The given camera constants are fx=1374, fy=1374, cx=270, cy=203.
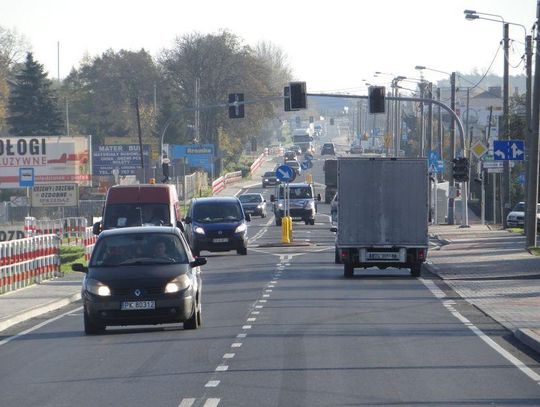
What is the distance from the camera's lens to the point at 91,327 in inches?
825

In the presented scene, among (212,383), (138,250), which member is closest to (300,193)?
(138,250)

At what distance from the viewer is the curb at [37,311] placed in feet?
76.7

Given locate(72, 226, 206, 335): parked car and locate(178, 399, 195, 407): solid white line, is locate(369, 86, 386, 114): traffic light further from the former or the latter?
locate(178, 399, 195, 407): solid white line

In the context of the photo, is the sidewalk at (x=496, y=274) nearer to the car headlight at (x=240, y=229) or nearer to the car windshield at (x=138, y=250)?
the car windshield at (x=138, y=250)

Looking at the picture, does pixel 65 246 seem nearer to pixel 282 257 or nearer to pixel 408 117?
Result: pixel 282 257

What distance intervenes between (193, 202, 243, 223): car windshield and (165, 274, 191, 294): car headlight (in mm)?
24570

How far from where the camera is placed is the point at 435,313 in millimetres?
24094

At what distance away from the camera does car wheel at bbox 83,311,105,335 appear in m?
20.8

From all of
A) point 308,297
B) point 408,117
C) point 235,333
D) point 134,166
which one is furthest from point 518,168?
point 408,117

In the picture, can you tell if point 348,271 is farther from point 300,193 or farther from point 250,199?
point 250,199

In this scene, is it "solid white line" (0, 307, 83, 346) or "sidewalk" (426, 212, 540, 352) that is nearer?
"solid white line" (0, 307, 83, 346)

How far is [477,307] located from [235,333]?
264 inches

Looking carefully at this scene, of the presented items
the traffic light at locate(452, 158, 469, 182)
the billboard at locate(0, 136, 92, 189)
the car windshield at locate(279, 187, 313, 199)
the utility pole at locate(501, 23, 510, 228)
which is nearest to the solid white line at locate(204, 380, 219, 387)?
the utility pole at locate(501, 23, 510, 228)

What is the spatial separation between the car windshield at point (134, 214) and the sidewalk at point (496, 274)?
7.45 metres
